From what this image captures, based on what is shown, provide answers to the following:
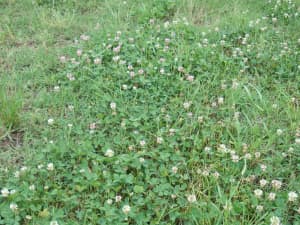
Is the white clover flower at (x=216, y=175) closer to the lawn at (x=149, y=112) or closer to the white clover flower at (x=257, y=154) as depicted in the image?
the lawn at (x=149, y=112)

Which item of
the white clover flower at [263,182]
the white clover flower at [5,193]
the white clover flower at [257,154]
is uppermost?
the white clover flower at [257,154]

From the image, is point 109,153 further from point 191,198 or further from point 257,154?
point 257,154

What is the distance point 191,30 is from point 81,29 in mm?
1103

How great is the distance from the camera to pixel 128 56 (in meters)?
3.60

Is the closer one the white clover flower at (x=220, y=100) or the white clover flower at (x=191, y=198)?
the white clover flower at (x=191, y=198)

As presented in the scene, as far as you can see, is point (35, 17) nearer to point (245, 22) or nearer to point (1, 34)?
point (1, 34)

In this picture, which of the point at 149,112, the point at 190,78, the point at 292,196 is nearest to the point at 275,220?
the point at 292,196

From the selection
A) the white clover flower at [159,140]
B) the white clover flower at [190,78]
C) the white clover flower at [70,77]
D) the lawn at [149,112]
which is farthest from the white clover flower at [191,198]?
the white clover flower at [70,77]

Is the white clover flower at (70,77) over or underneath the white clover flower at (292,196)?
over

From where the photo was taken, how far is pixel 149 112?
3.04m

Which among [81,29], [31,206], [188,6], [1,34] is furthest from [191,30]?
[31,206]

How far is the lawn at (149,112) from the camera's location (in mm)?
2365

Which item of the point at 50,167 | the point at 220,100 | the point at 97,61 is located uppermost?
the point at 97,61

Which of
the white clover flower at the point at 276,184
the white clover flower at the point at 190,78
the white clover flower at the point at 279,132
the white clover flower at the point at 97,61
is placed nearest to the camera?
the white clover flower at the point at 276,184
